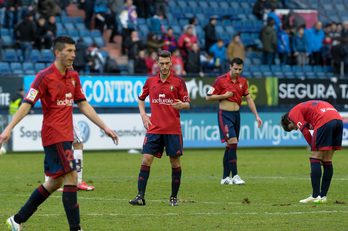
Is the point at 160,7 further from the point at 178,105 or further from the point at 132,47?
the point at 178,105

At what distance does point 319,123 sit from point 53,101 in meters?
4.48

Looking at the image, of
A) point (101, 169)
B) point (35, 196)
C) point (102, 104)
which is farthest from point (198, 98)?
point (35, 196)

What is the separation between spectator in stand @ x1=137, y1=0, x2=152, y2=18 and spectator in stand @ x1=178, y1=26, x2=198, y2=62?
2663mm

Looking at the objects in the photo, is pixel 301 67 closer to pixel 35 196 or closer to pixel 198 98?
pixel 198 98

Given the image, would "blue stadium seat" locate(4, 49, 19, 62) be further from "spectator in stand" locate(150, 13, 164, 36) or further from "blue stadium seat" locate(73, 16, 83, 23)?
"spectator in stand" locate(150, 13, 164, 36)

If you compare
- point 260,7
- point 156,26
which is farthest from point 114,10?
point 260,7

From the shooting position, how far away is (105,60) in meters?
26.8

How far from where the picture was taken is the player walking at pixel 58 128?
7.71m

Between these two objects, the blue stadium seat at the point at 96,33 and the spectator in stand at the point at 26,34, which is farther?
the blue stadium seat at the point at 96,33

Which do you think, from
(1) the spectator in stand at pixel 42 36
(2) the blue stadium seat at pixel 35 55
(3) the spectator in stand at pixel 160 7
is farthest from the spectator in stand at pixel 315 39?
(2) the blue stadium seat at pixel 35 55

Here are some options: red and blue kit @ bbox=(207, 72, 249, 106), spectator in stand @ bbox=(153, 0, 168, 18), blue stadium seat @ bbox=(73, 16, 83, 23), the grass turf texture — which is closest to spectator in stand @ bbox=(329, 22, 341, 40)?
spectator in stand @ bbox=(153, 0, 168, 18)

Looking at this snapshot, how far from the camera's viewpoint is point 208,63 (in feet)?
91.0

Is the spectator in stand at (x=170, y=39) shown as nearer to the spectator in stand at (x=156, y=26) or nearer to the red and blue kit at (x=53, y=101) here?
the spectator in stand at (x=156, y=26)

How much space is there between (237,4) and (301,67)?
17.8 ft
